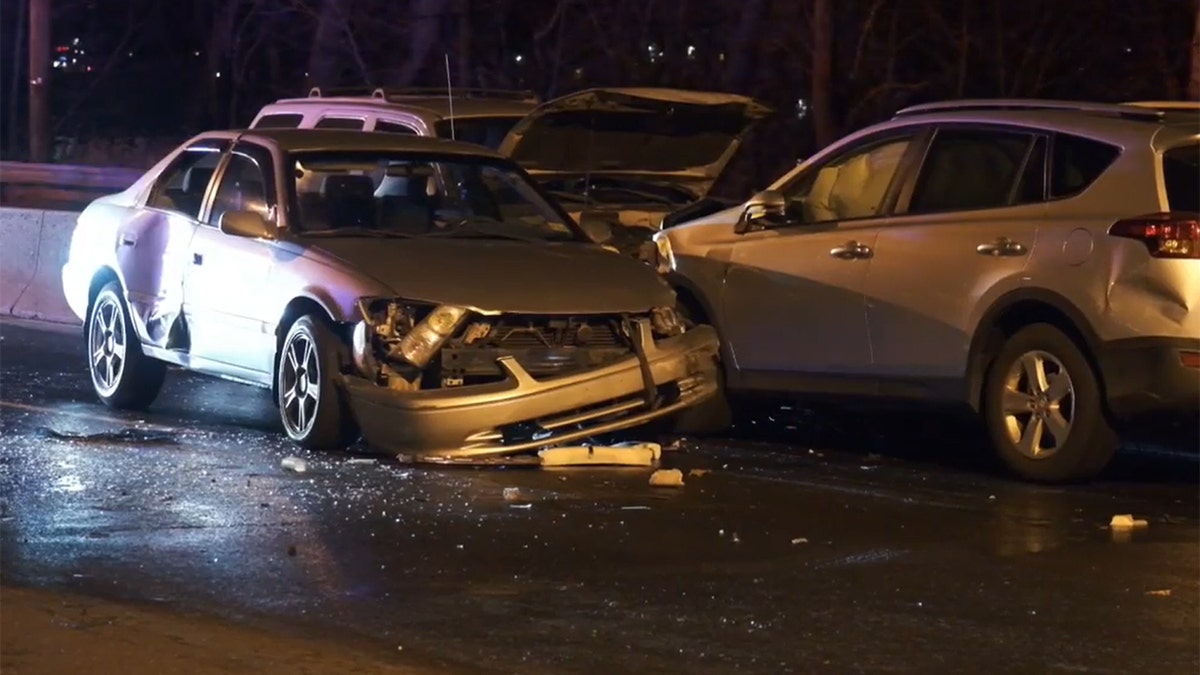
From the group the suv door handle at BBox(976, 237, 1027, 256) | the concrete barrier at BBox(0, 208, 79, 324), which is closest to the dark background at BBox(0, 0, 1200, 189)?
the concrete barrier at BBox(0, 208, 79, 324)

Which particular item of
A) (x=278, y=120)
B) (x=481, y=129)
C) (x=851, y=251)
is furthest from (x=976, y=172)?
(x=278, y=120)

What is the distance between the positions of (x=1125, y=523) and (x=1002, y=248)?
1503 millimetres

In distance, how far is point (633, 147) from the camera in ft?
40.2

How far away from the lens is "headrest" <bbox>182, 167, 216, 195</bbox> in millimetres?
10523

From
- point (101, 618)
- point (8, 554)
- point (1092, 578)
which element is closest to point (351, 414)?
point (8, 554)

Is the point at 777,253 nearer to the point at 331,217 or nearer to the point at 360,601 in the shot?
the point at 331,217

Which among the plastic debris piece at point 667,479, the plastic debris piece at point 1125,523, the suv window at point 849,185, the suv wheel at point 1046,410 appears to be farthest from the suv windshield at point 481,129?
the plastic debris piece at point 1125,523

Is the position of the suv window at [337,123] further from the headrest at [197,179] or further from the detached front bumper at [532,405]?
the detached front bumper at [532,405]

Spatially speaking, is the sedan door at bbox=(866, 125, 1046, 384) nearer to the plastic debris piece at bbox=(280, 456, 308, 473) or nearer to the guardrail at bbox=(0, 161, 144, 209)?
the plastic debris piece at bbox=(280, 456, 308, 473)

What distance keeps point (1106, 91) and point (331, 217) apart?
17.6 m

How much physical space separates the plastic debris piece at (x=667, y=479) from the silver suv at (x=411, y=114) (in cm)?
428

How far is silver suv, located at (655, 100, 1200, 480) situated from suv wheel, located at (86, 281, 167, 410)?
3021 mm

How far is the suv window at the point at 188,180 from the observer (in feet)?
34.2

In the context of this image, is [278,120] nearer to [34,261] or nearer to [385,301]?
[34,261]
